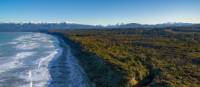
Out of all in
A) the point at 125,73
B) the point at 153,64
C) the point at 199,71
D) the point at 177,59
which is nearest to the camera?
the point at 125,73

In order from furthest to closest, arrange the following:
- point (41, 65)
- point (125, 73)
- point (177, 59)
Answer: point (41, 65), point (177, 59), point (125, 73)

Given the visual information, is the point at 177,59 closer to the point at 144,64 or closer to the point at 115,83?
the point at 144,64

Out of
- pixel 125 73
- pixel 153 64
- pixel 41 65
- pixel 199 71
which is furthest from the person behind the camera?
pixel 41 65

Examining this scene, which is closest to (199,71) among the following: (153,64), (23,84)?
(153,64)

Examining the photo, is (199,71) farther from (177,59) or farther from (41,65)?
(41,65)

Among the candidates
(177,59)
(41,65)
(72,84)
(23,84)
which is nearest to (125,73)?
(72,84)

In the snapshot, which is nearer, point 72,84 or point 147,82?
point 147,82

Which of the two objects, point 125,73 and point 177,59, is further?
point 177,59

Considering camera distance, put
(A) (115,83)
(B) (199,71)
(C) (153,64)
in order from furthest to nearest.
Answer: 1. (C) (153,64)
2. (B) (199,71)
3. (A) (115,83)
